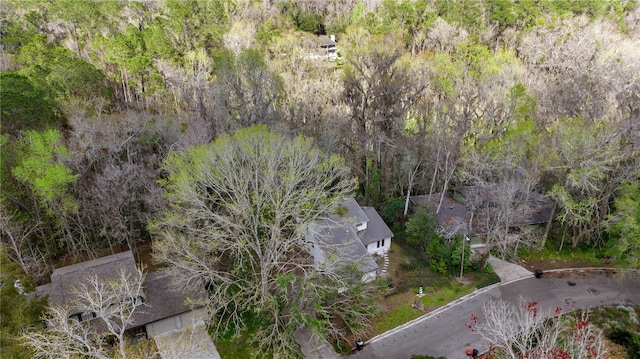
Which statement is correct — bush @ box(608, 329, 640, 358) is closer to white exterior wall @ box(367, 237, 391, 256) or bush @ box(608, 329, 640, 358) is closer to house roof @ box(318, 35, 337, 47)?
white exterior wall @ box(367, 237, 391, 256)

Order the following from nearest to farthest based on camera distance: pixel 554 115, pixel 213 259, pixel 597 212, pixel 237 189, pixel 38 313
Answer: pixel 38 313
pixel 237 189
pixel 213 259
pixel 597 212
pixel 554 115

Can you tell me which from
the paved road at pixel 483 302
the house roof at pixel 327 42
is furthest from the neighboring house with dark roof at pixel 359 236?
the house roof at pixel 327 42

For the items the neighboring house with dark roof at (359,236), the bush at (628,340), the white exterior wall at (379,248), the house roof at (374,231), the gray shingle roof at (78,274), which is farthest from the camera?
the white exterior wall at (379,248)

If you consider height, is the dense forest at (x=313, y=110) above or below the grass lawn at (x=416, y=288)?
above

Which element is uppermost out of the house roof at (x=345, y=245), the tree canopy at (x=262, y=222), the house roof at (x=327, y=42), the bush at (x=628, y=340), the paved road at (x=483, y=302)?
the house roof at (x=327, y=42)

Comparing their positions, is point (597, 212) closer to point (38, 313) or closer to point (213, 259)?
point (213, 259)

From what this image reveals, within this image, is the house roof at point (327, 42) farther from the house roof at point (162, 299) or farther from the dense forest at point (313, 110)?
the house roof at point (162, 299)

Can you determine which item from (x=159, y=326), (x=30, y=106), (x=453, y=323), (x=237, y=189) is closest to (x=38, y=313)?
(x=159, y=326)
